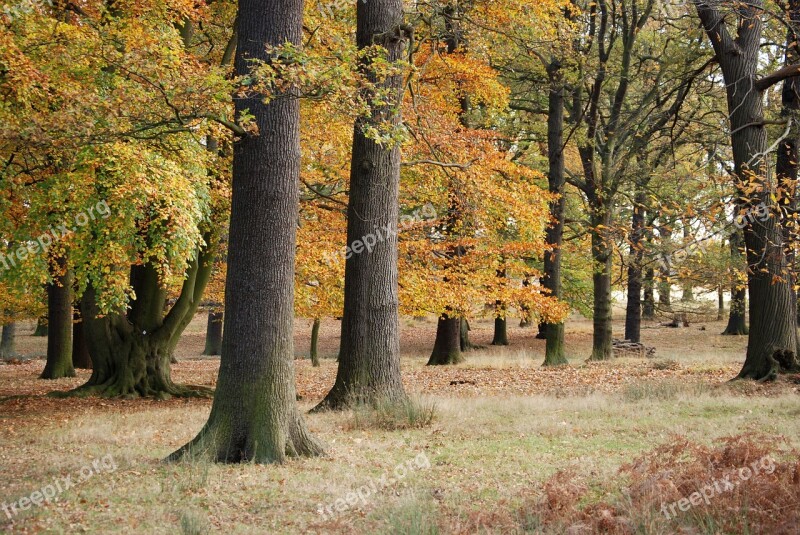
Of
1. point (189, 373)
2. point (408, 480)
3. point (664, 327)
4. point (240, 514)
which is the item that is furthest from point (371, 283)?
point (664, 327)

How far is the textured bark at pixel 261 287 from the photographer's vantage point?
7.55m

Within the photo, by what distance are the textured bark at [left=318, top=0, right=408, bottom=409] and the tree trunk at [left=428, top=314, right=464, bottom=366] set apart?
1142 centimetres

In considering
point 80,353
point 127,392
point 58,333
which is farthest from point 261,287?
point 80,353

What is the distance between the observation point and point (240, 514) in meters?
5.63

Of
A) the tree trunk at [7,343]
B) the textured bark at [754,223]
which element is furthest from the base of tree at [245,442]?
the tree trunk at [7,343]

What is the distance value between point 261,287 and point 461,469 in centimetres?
289

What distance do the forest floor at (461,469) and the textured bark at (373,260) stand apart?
2.67 feet

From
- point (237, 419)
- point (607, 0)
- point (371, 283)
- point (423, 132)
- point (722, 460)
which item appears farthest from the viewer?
point (607, 0)

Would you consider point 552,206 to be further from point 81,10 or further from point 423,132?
point 81,10

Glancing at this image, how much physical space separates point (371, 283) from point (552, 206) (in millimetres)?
13033

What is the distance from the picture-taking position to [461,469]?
7.13 m

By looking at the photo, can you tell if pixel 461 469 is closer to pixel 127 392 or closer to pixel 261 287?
pixel 261 287

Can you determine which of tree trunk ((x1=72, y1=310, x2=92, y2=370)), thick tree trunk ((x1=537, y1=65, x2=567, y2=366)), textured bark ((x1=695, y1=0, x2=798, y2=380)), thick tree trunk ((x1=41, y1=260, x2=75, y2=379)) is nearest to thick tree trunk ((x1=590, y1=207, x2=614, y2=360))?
thick tree trunk ((x1=537, y1=65, x2=567, y2=366))

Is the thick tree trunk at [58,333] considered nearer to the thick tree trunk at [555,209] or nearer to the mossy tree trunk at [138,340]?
the mossy tree trunk at [138,340]
